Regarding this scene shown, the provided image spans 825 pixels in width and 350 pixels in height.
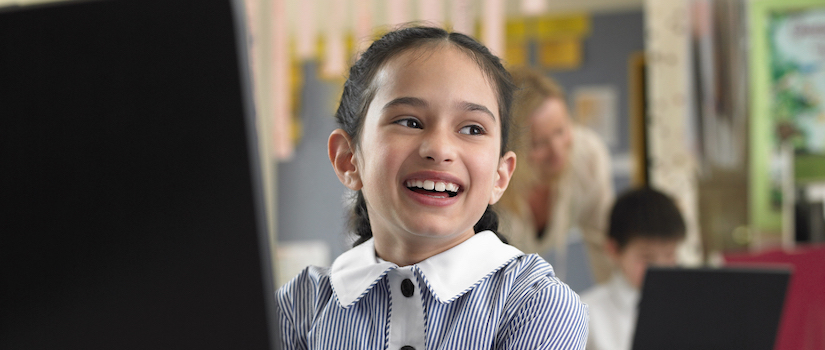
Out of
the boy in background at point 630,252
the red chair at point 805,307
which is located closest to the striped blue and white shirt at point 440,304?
the red chair at point 805,307

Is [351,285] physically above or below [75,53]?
below

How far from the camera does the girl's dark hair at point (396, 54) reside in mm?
639

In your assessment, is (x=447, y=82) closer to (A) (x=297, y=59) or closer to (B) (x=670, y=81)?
(B) (x=670, y=81)

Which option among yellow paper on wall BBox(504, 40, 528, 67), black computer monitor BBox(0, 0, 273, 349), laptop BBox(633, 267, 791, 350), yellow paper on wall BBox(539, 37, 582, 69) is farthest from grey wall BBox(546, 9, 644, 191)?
black computer monitor BBox(0, 0, 273, 349)

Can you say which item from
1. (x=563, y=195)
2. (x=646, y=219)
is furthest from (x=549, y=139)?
(x=646, y=219)

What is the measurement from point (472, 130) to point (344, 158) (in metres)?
0.15

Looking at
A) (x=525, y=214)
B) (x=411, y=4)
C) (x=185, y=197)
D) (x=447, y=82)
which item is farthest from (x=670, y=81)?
(x=185, y=197)

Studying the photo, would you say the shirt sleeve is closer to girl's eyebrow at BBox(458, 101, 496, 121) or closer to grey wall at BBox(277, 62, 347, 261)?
girl's eyebrow at BBox(458, 101, 496, 121)

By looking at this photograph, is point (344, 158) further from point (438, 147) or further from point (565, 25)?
point (565, 25)

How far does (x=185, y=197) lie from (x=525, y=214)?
2.11 m

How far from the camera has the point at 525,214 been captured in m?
2.32

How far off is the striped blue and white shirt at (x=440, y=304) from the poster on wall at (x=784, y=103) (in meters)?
2.19

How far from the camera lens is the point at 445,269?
60cm

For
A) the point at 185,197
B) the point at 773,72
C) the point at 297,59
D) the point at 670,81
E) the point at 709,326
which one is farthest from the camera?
the point at 297,59
